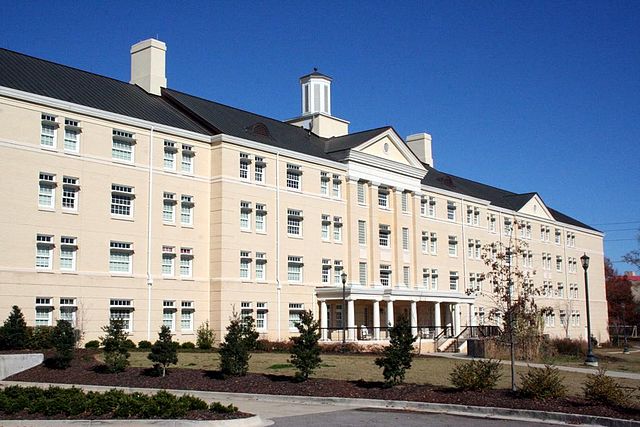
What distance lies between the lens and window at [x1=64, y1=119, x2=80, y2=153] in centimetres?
3991

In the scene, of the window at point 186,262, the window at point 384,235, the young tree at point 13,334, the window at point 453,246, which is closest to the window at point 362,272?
the window at point 384,235

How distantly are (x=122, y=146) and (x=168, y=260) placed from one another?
6.92 metres

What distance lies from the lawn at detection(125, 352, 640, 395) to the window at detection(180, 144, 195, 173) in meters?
12.7

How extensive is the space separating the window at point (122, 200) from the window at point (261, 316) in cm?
1059

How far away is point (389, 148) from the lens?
6012 cm

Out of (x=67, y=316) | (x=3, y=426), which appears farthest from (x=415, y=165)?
(x=3, y=426)

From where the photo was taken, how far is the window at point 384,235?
59.5 meters

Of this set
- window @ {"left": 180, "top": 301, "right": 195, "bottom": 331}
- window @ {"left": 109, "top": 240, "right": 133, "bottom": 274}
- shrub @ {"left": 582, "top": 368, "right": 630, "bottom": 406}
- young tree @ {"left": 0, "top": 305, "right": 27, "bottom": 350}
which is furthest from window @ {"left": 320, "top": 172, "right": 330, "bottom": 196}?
shrub @ {"left": 582, "top": 368, "right": 630, "bottom": 406}

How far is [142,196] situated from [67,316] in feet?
25.9

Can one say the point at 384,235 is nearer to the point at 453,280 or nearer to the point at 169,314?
the point at 453,280

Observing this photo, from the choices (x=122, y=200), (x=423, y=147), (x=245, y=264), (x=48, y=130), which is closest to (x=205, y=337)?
(x=245, y=264)

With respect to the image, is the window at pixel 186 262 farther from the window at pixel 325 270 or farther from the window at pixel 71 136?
the window at pixel 325 270

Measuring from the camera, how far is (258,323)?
48.7 m

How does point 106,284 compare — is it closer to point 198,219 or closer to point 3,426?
point 198,219
